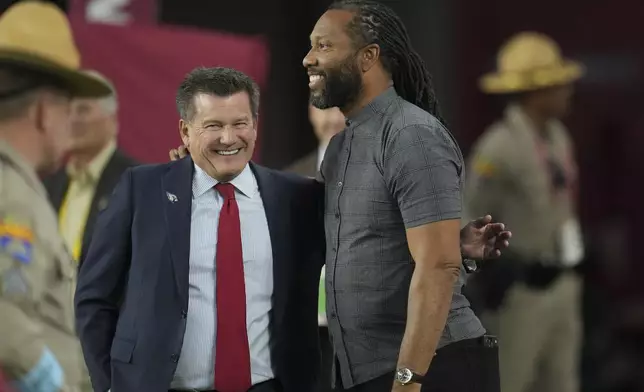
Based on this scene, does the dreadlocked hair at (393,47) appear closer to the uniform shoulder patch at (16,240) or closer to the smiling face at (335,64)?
the smiling face at (335,64)

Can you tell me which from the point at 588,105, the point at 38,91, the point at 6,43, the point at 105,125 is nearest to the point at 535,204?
the point at 588,105

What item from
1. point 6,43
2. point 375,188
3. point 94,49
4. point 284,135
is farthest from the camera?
point 284,135

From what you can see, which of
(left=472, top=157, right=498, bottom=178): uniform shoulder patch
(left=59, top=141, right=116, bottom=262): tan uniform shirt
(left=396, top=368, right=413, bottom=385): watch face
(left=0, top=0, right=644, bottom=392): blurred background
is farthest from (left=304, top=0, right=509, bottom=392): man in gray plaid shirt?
(left=0, top=0, right=644, bottom=392): blurred background

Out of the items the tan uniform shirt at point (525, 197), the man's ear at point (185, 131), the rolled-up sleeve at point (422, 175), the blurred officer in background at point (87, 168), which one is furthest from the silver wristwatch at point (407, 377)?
the tan uniform shirt at point (525, 197)

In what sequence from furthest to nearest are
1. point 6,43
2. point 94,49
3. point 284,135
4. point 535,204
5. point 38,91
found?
point 284,135 < point 535,204 < point 94,49 < point 6,43 < point 38,91

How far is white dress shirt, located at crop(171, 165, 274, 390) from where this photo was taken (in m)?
2.77

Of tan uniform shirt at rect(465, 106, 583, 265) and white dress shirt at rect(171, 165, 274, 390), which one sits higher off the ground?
white dress shirt at rect(171, 165, 274, 390)

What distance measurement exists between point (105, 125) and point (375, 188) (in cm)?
241

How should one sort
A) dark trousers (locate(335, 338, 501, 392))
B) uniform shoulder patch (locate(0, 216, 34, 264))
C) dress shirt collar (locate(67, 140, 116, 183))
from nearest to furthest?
uniform shoulder patch (locate(0, 216, 34, 264)) < dark trousers (locate(335, 338, 501, 392)) < dress shirt collar (locate(67, 140, 116, 183))

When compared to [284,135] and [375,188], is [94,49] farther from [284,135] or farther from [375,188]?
[375,188]

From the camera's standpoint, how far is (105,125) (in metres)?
4.89

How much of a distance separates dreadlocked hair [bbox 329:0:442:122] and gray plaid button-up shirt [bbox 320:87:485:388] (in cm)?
10

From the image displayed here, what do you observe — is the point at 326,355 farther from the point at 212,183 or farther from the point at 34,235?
the point at 34,235

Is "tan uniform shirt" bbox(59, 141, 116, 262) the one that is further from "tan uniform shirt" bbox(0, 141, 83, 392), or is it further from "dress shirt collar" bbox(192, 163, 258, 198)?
"tan uniform shirt" bbox(0, 141, 83, 392)
